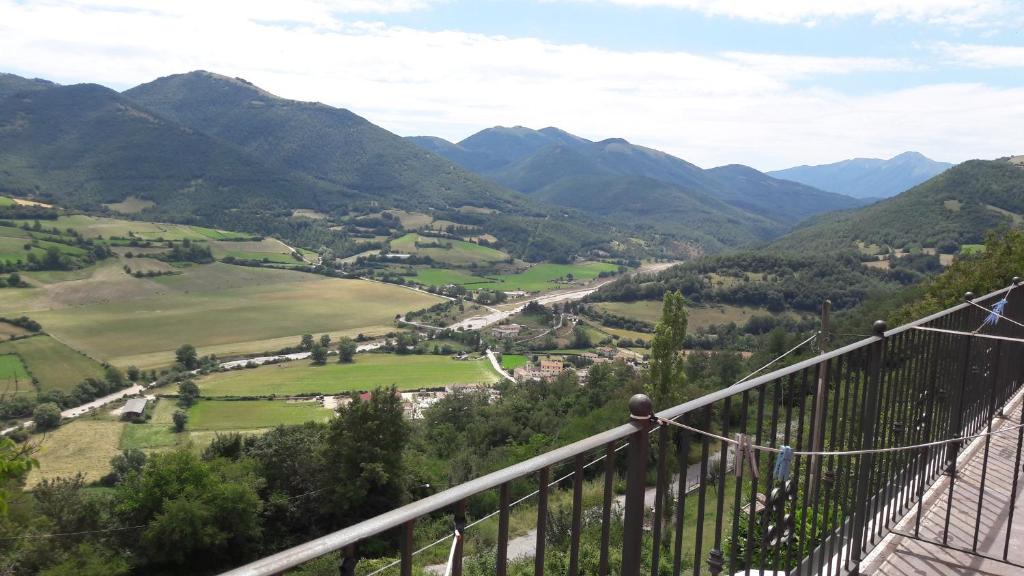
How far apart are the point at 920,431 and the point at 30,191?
17429 centimetres

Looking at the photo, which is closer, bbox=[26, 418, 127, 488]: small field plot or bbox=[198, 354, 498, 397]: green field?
bbox=[26, 418, 127, 488]: small field plot

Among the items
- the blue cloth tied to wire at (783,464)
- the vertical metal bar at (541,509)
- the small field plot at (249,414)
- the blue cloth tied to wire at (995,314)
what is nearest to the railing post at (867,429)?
the blue cloth tied to wire at (783,464)

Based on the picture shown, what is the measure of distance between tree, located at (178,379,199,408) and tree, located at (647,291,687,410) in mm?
44569

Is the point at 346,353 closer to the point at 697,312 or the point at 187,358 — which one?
the point at 187,358

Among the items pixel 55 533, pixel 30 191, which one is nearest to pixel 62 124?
pixel 30 191

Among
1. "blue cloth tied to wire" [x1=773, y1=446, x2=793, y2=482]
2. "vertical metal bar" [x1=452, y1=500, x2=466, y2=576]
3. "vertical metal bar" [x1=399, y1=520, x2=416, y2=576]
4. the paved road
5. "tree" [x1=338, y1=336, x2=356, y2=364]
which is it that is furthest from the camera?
"tree" [x1=338, y1=336, x2=356, y2=364]

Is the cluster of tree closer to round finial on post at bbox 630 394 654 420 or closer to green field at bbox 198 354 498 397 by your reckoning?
round finial on post at bbox 630 394 654 420

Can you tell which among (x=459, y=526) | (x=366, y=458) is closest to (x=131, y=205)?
(x=366, y=458)

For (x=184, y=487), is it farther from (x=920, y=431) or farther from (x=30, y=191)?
(x=30, y=191)

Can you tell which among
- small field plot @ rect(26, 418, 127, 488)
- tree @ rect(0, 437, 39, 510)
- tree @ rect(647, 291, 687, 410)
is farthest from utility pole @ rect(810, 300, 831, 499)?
small field plot @ rect(26, 418, 127, 488)

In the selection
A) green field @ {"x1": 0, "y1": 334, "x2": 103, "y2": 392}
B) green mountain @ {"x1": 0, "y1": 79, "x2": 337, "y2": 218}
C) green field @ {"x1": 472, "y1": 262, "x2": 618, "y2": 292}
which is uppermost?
green mountain @ {"x1": 0, "y1": 79, "x2": 337, "y2": 218}

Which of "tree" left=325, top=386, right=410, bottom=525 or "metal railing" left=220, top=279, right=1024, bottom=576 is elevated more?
"metal railing" left=220, top=279, right=1024, bottom=576

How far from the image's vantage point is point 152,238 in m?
110

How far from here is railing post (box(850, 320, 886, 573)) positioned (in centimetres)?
356
